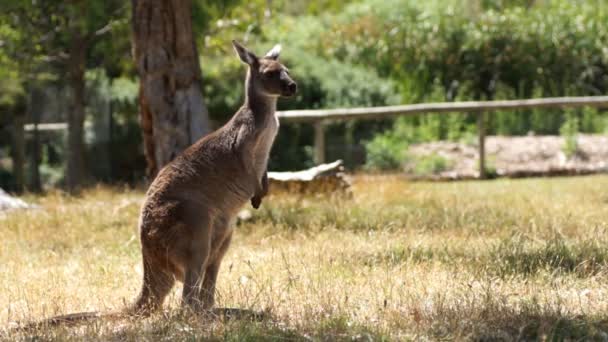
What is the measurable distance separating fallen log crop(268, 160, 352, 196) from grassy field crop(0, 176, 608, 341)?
0.28 metres

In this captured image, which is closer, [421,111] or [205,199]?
[205,199]

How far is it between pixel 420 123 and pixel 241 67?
341 centimetres

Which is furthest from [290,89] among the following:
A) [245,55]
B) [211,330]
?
[211,330]

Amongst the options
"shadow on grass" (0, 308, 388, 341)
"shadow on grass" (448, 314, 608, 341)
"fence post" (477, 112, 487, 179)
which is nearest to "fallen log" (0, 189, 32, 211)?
Answer: "shadow on grass" (0, 308, 388, 341)

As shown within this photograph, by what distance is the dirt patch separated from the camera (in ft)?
48.2

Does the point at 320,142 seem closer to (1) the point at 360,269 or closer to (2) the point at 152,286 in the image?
(1) the point at 360,269

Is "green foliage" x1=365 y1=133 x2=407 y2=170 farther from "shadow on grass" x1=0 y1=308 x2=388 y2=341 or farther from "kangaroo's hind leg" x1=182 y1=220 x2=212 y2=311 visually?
"shadow on grass" x1=0 y1=308 x2=388 y2=341

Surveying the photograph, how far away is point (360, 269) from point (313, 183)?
4.49m

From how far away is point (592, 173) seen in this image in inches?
569

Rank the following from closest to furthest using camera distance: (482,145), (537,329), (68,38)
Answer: (537,329) → (68,38) → (482,145)

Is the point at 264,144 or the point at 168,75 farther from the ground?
the point at 168,75

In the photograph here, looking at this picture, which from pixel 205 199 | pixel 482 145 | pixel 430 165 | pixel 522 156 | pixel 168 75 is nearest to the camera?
pixel 205 199

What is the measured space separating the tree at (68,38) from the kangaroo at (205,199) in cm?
729

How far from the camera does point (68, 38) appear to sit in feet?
45.8
